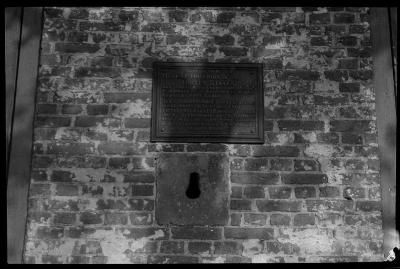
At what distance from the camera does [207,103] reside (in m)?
3.55

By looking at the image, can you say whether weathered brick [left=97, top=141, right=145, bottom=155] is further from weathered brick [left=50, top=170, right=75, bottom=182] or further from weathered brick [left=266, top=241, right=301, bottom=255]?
weathered brick [left=266, top=241, right=301, bottom=255]

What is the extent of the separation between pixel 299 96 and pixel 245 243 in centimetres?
121

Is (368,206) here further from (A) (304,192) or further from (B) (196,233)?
(B) (196,233)

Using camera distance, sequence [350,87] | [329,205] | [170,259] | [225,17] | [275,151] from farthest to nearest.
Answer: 1. [225,17]
2. [350,87]
3. [275,151]
4. [329,205]
5. [170,259]

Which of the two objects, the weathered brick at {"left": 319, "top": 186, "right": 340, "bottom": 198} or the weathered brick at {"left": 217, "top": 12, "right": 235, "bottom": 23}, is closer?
the weathered brick at {"left": 319, "top": 186, "right": 340, "bottom": 198}

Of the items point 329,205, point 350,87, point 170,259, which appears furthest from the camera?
point 350,87

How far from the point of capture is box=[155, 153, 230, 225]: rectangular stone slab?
336 centimetres

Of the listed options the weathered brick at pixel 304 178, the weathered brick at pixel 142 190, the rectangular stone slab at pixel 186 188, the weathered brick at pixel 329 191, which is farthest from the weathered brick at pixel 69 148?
the weathered brick at pixel 329 191

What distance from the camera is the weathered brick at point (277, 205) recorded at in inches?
133

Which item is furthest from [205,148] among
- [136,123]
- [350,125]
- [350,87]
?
[350,87]


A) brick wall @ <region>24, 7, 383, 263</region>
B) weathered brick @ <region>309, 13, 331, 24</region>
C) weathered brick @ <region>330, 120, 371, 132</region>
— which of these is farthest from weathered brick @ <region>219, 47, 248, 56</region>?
weathered brick @ <region>330, 120, 371, 132</region>

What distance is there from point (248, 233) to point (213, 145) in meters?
0.70

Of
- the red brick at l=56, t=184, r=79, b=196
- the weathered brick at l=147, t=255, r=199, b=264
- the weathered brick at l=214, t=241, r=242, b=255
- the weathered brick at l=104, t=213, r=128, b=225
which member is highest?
the red brick at l=56, t=184, r=79, b=196

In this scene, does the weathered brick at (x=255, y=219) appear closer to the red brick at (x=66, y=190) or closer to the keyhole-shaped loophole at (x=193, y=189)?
the keyhole-shaped loophole at (x=193, y=189)
